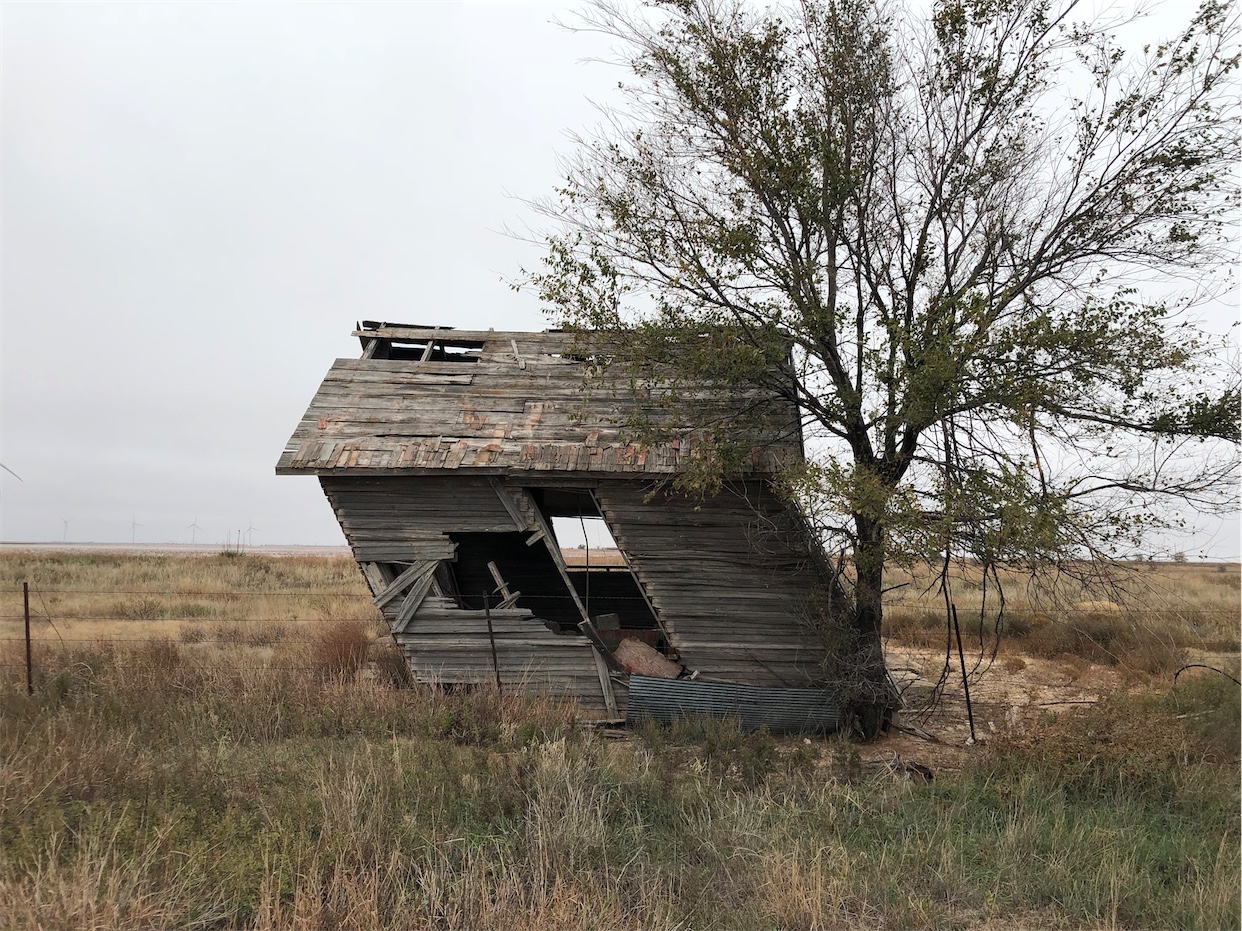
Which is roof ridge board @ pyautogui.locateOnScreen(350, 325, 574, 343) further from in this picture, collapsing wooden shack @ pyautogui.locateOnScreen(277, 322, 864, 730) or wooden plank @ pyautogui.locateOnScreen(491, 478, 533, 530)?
wooden plank @ pyautogui.locateOnScreen(491, 478, 533, 530)

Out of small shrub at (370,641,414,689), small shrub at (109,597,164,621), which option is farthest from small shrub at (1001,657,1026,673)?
small shrub at (109,597,164,621)

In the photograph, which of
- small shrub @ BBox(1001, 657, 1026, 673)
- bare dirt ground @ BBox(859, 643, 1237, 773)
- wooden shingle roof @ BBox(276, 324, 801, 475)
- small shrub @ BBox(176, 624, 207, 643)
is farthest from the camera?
small shrub @ BBox(176, 624, 207, 643)

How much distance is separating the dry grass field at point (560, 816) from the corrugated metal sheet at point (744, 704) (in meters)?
0.33

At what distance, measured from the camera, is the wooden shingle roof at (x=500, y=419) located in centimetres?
908

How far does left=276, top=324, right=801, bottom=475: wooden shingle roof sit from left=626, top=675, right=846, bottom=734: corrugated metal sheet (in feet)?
7.86

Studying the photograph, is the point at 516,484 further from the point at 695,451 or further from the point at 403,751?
the point at 403,751

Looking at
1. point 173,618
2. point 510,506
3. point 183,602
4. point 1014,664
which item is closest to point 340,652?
point 510,506

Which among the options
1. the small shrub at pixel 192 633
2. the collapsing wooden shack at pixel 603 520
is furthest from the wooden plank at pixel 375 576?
the small shrub at pixel 192 633

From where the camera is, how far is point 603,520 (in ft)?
32.2

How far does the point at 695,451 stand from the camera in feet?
29.1

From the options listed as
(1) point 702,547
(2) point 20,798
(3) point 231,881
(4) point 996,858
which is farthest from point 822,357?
(2) point 20,798

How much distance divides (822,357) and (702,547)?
2423 mm

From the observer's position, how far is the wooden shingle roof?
908cm

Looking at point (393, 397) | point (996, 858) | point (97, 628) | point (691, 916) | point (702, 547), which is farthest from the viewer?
point (97, 628)
